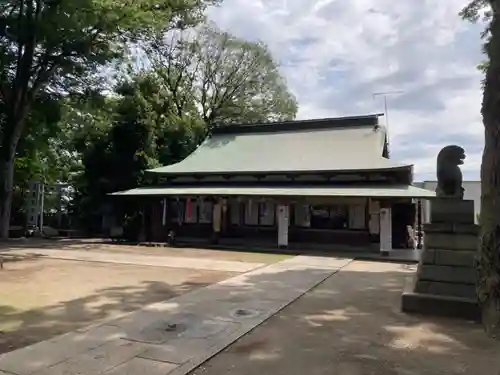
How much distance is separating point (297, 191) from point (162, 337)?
41.2 ft

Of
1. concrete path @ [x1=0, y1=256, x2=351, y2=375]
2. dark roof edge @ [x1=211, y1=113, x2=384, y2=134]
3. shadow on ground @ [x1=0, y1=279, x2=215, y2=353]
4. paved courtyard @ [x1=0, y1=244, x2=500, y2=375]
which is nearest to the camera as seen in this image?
concrete path @ [x1=0, y1=256, x2=351, y2=375]

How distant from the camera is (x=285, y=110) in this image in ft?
108

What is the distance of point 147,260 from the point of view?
12.9 metres

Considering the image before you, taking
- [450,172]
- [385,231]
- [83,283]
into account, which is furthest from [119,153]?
[450,172]

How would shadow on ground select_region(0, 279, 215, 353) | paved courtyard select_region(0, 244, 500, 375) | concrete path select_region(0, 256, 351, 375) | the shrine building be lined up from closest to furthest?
concrete path select_region(0, 256, 351, 375) < paved courtyard select_region(0, 244, 500, 375) < shadow on ground select_region(0, 279, 215, 353) < the shrine building

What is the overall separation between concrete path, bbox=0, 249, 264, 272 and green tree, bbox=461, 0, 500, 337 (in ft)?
29.2

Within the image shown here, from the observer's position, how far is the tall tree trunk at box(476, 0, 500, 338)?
7.95 ft

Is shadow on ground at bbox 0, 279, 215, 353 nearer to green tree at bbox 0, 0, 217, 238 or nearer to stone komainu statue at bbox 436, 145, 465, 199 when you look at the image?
stone komainu statue at bbox 436, 145, 465, 199

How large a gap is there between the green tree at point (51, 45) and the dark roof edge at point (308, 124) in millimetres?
6886

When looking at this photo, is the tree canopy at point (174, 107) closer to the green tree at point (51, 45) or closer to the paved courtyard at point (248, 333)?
the green tree at point (51, 45)

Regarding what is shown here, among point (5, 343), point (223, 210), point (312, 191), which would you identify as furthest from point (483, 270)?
point (223, 210)

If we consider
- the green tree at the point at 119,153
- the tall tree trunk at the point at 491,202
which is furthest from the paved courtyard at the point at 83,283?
the green tree at the point at 119,153

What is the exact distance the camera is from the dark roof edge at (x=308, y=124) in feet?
70.5

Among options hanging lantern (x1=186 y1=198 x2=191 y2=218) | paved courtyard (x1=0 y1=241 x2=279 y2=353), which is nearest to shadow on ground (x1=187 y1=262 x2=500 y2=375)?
paved courtyard (x1=0 y1=241 x2=279 y2=353)
